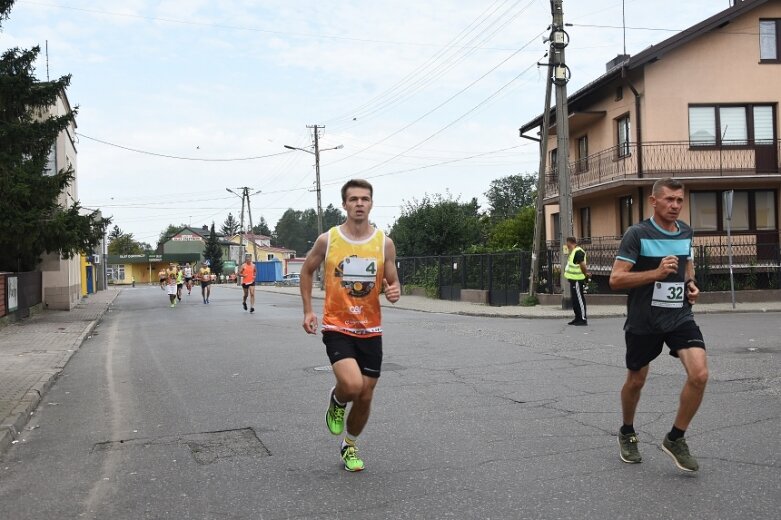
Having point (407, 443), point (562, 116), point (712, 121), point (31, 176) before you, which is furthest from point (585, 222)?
point (407, 443)

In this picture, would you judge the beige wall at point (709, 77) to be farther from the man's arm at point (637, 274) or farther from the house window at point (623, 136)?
the man's arm at point (637, 274)

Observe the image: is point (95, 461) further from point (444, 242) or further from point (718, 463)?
point (444, 242)

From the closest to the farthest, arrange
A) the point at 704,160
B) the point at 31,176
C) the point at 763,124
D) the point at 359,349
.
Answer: the point at 359,349, the point at 31,176, the point at 704,160, the point at 763,124

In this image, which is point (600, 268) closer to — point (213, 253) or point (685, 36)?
point (685, 36)

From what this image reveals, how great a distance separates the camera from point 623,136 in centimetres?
2623

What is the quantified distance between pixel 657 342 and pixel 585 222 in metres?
26.6

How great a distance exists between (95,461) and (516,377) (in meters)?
4.77

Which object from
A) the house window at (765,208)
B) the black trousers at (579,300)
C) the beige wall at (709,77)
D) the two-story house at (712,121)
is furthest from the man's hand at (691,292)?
the house window at (765,208)

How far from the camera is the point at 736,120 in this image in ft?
Result: 81.0

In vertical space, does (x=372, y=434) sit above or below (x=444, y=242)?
below

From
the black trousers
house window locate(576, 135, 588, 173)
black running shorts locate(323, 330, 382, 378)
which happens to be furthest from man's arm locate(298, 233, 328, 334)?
house window locate(576, 135, 588, 173)

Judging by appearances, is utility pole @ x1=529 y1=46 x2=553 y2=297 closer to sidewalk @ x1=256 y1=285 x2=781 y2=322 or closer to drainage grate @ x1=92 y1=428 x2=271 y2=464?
sidewalk @ x1=256 y1=285 x2=781 y2=322

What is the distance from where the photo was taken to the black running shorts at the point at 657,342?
4605 mm

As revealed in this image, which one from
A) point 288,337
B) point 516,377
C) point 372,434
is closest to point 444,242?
point 288,337
